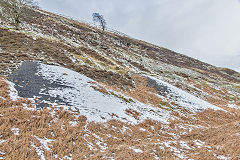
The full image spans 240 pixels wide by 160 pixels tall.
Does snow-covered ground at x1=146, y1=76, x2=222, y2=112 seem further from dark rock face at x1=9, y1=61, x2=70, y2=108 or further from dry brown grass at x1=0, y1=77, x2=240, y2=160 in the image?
dark rock face at x1=9, y1=61, x2=70, y2=108

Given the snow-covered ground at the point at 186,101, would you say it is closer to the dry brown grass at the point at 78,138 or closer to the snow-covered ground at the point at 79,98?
the snow-covered ground at the point at 79,98

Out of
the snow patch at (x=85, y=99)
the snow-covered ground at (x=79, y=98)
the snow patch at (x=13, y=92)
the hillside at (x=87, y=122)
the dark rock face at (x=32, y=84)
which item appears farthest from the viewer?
the snow patch at (x=85, y=99)

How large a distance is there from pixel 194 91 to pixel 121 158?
32.5 meters

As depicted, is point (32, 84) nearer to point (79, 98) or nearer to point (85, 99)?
point (79, 98)

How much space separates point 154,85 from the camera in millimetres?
26969

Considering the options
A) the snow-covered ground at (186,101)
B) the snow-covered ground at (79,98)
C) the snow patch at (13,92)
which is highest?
the snow-covered ground at (186,101)

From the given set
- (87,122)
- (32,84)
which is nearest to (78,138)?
(87,122)

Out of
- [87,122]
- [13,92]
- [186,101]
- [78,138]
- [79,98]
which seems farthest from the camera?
[186,101]

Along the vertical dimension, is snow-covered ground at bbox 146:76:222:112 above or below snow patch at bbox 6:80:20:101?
above

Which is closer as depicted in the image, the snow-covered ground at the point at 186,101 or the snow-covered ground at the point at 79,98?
the snow-covered ground at the point at 79,98

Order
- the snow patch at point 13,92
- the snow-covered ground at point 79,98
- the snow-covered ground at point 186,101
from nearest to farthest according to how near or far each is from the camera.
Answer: the snow patch at point 13,92 < the snow-covered ground at point 79,98 < the snow-covered ground at point 186,101

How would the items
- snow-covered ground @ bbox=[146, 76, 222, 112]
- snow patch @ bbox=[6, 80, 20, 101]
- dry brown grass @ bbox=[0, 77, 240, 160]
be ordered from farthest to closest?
snow-covered ground @ bbox=[146, 76, 222, 112]
snow patch @ bbox=[6, 80, 20, 101]
dry brown grass @ bbox=[0, 77, 240, 160]

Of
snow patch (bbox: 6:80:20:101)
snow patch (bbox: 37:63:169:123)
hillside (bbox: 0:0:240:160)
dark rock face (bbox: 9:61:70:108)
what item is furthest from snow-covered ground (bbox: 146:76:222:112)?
snow patch (bbox: 6:80:20:101)

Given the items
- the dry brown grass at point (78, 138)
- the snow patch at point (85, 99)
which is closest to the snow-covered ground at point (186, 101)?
the snow patch at point (85, 99)
